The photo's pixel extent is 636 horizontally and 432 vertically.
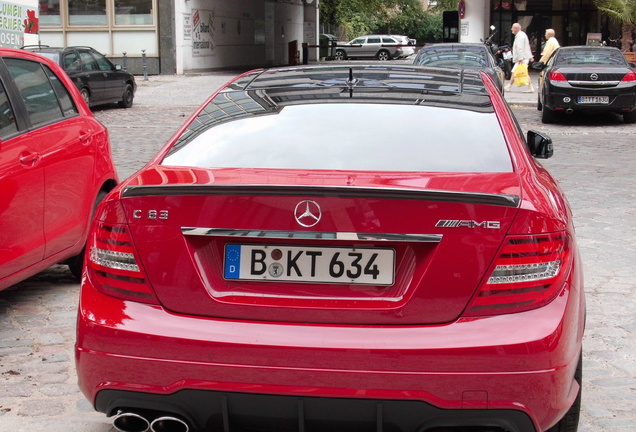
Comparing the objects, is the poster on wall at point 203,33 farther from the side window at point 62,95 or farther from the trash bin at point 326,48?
the side window at point 62,95

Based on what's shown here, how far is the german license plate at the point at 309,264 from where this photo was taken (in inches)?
122

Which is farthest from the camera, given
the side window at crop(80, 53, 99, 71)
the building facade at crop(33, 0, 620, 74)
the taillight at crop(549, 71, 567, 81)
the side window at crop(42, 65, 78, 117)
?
the building facade at crop(33, 0, 620, 74)

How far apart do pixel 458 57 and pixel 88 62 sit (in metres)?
8.56

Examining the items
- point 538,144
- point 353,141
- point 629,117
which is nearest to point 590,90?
point 629,117

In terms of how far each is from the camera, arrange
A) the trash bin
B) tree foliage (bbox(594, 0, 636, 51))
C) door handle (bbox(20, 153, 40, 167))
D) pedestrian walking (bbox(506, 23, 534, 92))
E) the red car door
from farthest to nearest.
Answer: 1. the trash bin
2. tree foliage (bbox(594, 0, 636, 51))
3. pedestrian walking (bbox(506, 23, 534, 92))
4. door handle (bbox(20, 153, 40, 167))
5. the red car door

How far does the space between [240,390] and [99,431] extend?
1.21 metres

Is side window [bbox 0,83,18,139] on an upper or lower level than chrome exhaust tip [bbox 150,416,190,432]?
upper

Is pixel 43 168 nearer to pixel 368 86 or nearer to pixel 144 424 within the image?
pixel 368 86

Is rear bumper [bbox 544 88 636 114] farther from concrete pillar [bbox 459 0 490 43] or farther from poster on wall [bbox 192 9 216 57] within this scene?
poster on wall [bbox 192 9 216 57]

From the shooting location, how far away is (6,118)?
5520mm

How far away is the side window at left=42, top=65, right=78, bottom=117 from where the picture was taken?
20.8 ft

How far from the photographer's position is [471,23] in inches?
1467

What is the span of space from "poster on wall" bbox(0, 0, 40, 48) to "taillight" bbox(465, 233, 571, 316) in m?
14.3

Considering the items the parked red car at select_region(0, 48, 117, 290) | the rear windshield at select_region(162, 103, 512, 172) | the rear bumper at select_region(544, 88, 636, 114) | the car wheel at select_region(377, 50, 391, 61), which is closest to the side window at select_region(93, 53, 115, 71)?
the rear bumper at select_region(544, 88, 636, 114)
